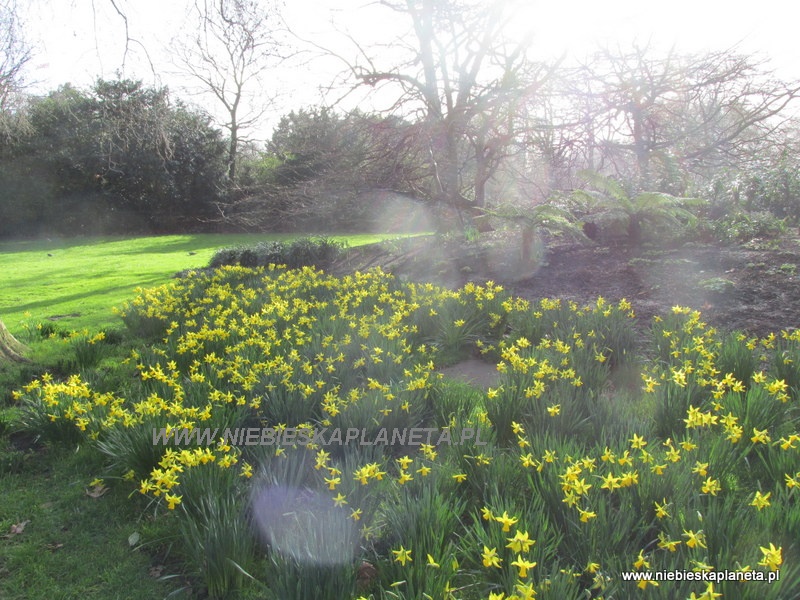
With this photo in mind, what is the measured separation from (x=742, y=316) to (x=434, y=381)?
9.50ft

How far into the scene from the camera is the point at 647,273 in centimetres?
595

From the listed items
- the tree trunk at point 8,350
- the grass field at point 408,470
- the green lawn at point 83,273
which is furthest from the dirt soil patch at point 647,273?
the tree trunk at point 8,350

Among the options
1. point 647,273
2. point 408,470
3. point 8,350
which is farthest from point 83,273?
point 408,470

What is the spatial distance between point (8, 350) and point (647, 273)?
625 cm

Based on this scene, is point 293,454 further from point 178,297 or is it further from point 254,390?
point 178,297

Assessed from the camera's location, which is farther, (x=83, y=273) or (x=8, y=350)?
(x=83, y=273)

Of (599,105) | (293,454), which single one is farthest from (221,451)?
(599,105)

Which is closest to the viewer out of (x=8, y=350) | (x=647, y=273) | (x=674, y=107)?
(x=8, y=350)

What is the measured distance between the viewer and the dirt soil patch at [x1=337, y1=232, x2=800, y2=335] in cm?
473

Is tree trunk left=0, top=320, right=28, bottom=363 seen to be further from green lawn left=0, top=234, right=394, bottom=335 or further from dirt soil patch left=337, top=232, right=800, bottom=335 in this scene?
dirt soil patch left=337, top=232, right=800, bottom=335

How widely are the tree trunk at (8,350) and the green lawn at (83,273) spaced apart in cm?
120

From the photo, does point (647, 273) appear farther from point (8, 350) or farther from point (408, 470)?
Result: point (8, 350)

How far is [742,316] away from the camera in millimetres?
4527

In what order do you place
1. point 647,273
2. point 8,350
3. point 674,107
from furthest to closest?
1. point 674,107
2. point 647,273
3. point 8,350
